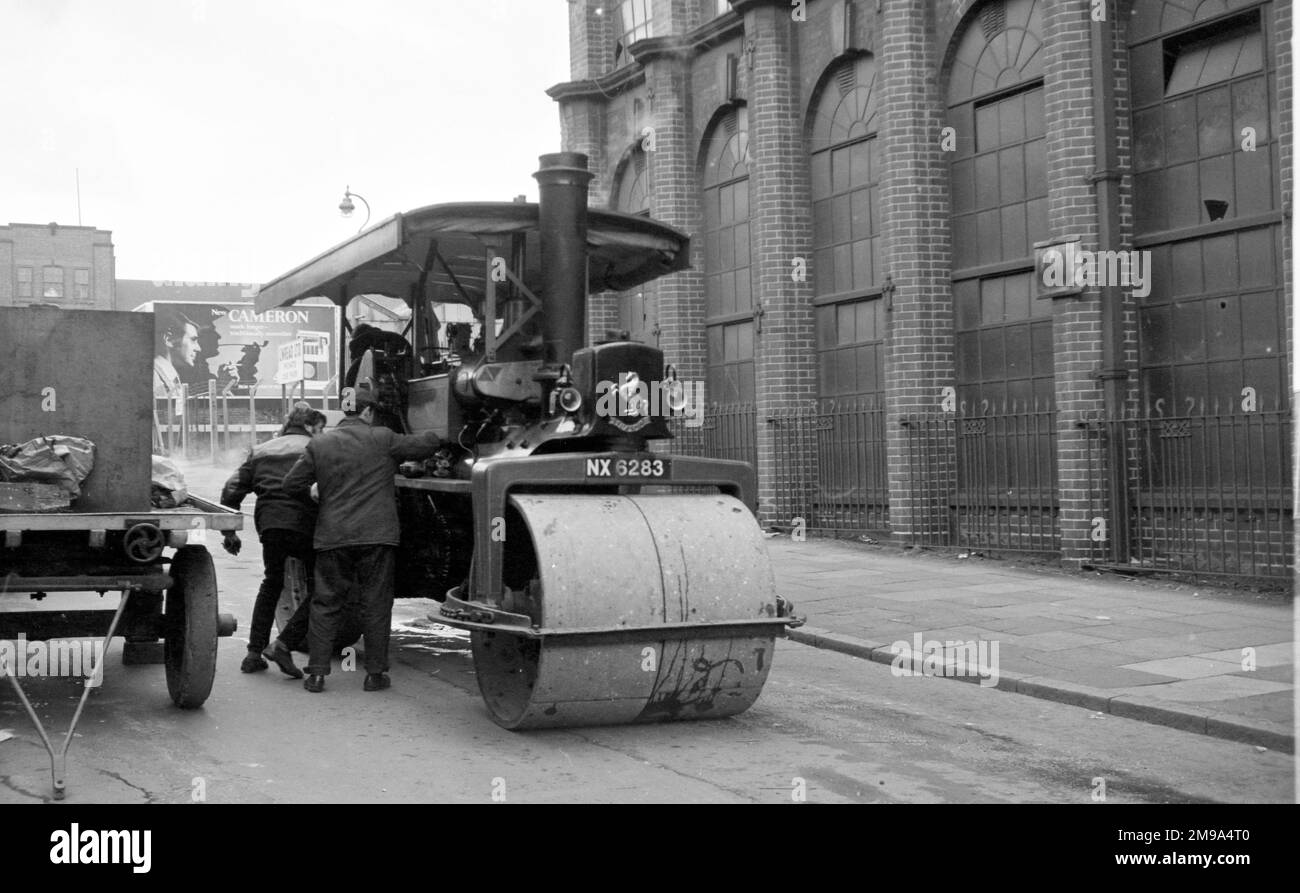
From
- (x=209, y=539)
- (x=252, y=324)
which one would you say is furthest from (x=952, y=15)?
(x=252, y=324)

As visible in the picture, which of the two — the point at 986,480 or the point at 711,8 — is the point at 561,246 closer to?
the point at 986,480

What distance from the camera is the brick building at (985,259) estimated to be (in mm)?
12648

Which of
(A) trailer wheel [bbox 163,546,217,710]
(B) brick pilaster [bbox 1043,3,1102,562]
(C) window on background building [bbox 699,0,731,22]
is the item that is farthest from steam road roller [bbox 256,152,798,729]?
(C) window on background building [bbox 699,0,731,22]

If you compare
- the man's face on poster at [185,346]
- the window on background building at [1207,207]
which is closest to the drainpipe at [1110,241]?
the window on background building at [1207,207]

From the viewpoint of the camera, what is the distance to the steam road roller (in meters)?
6.76

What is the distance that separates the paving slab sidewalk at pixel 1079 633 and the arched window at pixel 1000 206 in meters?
2.36

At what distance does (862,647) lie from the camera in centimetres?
989

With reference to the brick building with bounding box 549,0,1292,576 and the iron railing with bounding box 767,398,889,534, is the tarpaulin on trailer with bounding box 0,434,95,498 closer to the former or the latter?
the brick building with bounding box 549,0,1292,576

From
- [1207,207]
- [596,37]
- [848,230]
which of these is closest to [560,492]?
[1207,207]

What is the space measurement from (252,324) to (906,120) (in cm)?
6350

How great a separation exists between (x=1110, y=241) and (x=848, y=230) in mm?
4916

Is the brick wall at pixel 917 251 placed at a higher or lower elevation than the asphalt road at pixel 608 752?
higher

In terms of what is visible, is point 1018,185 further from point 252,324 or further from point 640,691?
point 252,324

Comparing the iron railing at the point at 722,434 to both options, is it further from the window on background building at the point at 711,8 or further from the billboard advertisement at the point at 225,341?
the billboard advertisement at the point at 225,341
